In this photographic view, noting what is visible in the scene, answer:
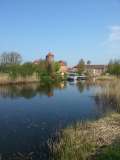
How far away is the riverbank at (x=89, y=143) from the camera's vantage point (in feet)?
25.3

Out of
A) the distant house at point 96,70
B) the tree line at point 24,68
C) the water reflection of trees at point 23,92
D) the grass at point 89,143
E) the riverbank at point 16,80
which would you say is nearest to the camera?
the grass at point 89,143

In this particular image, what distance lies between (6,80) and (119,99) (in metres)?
28.3

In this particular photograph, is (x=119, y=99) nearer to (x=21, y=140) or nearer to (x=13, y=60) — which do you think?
(x=21, y=140)

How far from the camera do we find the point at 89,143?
895 centimetres

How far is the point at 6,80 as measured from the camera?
4384 centimetres

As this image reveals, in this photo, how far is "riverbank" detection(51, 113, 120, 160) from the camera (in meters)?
7.70

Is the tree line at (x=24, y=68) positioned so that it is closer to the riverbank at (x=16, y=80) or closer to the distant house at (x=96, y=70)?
the riverbank at (x=16, y=80)

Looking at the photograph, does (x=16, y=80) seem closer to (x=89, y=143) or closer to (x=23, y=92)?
(x=23, y=92)

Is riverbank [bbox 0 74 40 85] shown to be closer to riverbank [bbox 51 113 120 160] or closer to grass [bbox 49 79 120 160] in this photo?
Answer: grass [bbox 49 79 120 160]

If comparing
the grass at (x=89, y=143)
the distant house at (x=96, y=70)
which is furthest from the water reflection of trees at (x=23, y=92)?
the distant house at (x=96, y=70)

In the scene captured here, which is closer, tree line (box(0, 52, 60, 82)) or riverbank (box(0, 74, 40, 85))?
riverbank (box(0, 74, 40, 85))

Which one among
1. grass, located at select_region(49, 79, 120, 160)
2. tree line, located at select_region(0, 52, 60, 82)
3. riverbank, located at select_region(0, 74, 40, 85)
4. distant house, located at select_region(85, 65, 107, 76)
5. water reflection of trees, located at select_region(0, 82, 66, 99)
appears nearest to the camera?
grass, located at select_region(49, 79, 120, 160)

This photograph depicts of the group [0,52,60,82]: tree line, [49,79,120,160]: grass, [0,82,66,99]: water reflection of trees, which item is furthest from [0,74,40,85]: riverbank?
[49,79,120,160]: grass

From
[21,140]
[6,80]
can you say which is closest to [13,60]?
[6,80]
